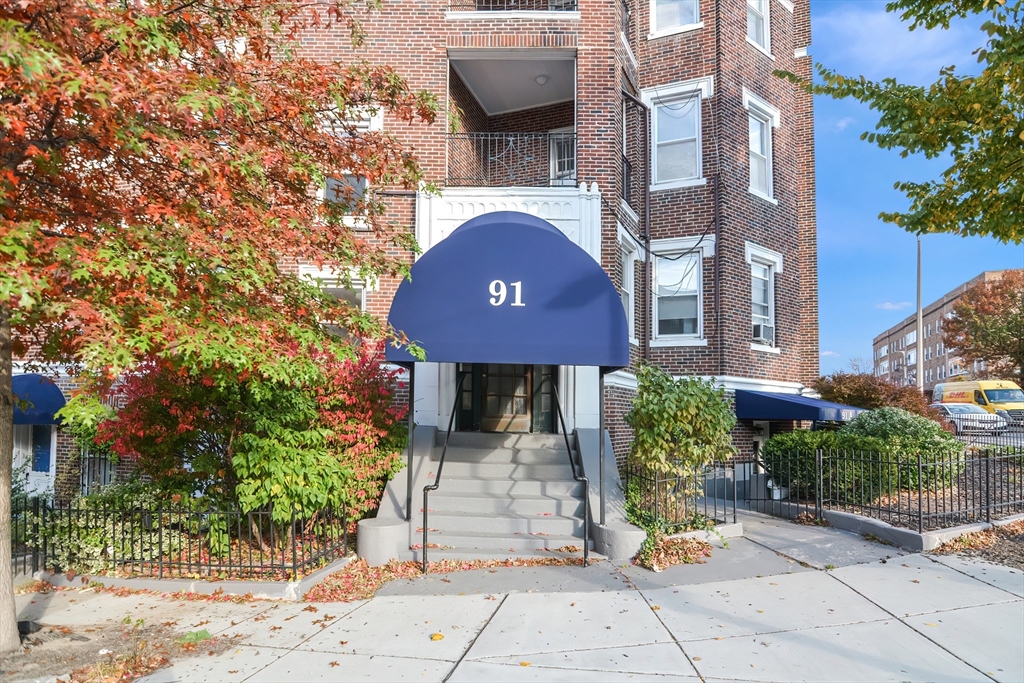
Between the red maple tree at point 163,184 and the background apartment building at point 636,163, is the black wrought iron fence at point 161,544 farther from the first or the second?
the background apartment building at point 636,163

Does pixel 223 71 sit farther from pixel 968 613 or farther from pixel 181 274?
pixel 968 613

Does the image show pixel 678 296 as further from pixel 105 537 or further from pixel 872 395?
pixel 105 537

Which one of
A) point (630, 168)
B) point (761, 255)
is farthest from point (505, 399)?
point (761, 255)

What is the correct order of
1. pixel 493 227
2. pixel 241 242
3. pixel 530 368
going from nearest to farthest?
1. pixel 241 242
2. pixel 493 227
3. pixel 530 368

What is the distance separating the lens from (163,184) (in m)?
6.85

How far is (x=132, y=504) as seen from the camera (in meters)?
8.53

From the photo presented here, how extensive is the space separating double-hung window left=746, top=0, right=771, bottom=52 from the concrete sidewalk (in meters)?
13.3

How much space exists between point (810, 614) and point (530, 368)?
7.01 meters

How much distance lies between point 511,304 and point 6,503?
5.63 metres

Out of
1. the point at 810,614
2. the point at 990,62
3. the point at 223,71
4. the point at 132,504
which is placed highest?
the point at 990,62

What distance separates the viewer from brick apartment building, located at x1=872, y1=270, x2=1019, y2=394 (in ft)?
239

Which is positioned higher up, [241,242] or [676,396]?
[241,242]

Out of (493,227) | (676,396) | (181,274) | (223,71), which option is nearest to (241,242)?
(181,274)

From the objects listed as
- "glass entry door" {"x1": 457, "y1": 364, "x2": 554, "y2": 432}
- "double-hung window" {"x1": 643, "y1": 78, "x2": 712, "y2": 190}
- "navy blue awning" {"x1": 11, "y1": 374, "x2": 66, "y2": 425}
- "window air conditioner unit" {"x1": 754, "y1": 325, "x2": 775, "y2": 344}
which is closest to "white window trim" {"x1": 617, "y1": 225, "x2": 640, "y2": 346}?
"double-hung window" {"x1": 643, "y1": 78, "x2": 712, "y2": 190}
